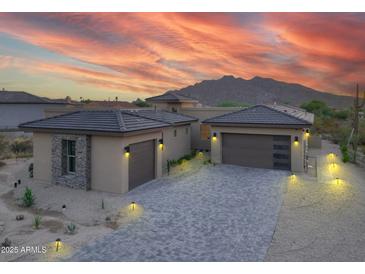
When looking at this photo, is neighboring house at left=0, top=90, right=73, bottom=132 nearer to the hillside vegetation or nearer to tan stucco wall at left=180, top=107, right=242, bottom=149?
tan stucco wall at left=180, top=107, right=242, bottom=149

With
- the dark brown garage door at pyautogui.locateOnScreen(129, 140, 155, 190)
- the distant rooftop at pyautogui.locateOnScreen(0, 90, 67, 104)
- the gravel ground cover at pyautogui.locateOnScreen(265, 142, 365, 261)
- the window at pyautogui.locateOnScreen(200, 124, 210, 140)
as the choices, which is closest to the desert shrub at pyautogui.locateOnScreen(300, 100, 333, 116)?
the window at pyautogui.locateOnScreen(200, 124, 210, 140)

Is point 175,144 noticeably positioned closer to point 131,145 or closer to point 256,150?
point 256,150

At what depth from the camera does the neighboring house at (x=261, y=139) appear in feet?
51.1

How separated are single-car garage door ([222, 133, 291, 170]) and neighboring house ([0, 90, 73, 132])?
3458 cm

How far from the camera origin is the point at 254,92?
108m

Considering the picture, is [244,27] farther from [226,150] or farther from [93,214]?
[93,214]

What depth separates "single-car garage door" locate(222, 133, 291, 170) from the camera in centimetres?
1605

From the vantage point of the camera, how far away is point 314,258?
6.79 meters

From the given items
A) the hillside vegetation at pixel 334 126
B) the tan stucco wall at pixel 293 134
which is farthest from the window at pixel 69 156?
the hillside vegetation at pixel 334 126

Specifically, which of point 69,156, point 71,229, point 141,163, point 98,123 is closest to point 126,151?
point 141,163

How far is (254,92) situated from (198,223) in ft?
344

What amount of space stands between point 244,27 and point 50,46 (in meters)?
13.6

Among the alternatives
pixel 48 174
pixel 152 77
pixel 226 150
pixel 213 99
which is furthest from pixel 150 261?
pixel 213 99

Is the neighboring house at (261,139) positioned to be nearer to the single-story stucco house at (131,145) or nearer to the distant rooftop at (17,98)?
the single-story stucco house at (131,145)
